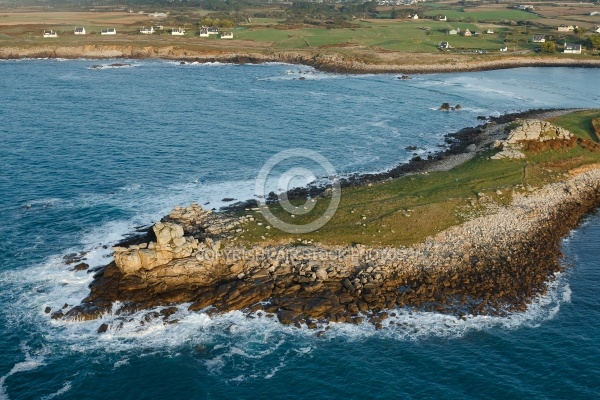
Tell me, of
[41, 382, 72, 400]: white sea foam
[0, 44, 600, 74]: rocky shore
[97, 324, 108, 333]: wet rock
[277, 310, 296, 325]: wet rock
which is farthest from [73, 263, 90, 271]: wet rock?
[0, 44, 600, 74]: rocky shore

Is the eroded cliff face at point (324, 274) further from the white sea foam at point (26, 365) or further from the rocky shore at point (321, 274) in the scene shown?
the white sea foam at point (26, 365)

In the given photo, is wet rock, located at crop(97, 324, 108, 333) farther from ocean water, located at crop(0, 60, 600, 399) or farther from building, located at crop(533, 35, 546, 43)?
building, located at crop(533, 35, 546, 43)

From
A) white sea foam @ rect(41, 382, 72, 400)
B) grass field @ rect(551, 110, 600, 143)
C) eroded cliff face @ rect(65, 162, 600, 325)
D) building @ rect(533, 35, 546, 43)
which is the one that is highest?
building @ rect(533, 35, 546, 43)

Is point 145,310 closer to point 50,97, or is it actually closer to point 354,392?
point 354,392

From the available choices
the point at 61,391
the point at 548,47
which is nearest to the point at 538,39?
the point at 548,47

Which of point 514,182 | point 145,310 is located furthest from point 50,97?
point 514,182

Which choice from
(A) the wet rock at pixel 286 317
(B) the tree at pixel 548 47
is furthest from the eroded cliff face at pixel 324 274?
(B) the tree at pixel 548 47

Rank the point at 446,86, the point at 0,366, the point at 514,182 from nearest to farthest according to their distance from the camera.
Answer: the point at 0,366
the point at 514,182
the point at 446,86
